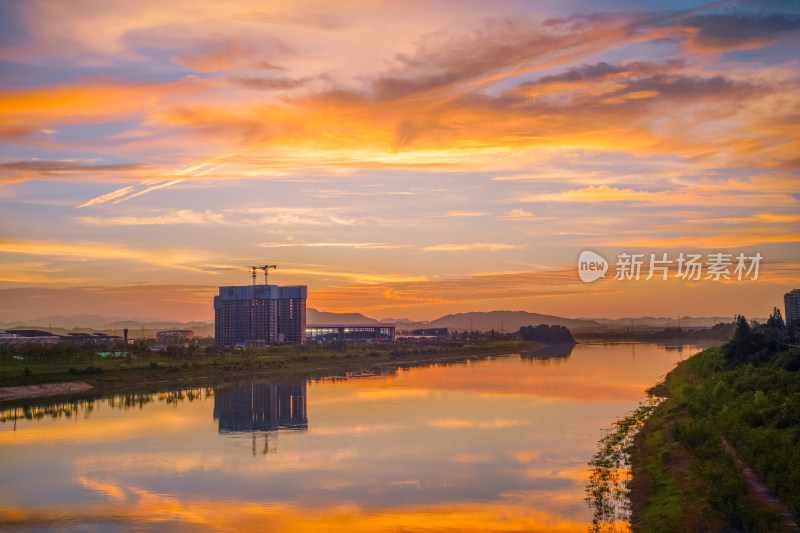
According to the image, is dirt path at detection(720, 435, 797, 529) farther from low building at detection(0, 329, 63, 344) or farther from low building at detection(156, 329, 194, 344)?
low building at detection(0, 329, 63, 344)

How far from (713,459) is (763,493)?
2712 millimetres

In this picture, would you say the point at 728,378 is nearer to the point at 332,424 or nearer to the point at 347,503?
the point at 332,424

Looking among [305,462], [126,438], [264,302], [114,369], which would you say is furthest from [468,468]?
[264,302]

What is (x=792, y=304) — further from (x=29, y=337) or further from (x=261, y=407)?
(x=29, y=337)

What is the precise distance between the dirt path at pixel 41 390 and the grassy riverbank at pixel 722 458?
103 feet

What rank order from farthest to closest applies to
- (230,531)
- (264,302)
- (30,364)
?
1. (264,302)
2. (30,364)
3. (230,531)

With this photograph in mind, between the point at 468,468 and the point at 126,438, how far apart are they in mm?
13669

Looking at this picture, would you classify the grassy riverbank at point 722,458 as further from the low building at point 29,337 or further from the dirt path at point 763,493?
the low building at point 29,337

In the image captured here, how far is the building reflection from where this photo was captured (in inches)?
1224

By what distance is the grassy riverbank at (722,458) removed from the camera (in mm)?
12812

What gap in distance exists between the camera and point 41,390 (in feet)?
133

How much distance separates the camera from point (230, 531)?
1561 cm

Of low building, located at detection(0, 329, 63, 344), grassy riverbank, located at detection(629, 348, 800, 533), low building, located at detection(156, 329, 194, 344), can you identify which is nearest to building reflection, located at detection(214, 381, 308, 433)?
grassy riverbank, located at detection(629, 348, 800, 533)

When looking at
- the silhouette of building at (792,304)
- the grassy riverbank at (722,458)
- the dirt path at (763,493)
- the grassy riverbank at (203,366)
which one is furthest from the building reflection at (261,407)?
the silhouette of building at (792,304)
